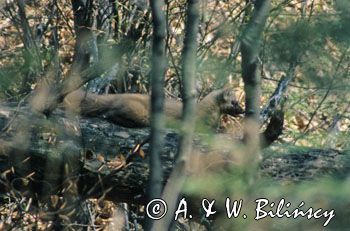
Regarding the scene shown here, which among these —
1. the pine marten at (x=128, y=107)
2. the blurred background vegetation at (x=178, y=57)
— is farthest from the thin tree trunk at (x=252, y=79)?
the pine marten at (x=128, y=107)

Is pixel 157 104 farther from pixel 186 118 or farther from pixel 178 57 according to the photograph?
pixel 178 57

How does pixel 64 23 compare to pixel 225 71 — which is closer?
pixel 225 71

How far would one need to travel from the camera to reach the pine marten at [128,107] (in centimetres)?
672

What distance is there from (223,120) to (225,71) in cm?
507

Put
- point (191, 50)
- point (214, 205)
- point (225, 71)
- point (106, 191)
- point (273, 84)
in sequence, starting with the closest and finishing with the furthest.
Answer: point (191, 50) < point (225, 71) < point (214, 205) < point (106, 191) < point (273, 84)

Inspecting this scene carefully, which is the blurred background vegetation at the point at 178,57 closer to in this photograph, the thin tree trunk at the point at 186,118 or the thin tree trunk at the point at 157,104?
the thin tree trunk at the point at 186,118

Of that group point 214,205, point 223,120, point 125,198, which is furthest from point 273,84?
point 214,205

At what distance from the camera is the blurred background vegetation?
133 inches

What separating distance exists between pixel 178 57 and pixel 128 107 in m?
0.91

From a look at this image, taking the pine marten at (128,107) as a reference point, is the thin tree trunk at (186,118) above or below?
above

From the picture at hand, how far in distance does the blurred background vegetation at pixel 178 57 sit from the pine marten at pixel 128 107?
203 millimetres

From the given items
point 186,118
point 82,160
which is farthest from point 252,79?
point 82,160

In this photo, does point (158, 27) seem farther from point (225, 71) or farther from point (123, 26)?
point (123, 26)

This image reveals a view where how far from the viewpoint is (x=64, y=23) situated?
8.73 metres
